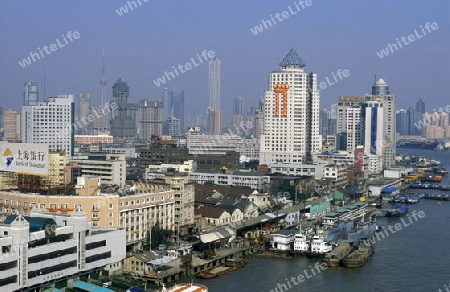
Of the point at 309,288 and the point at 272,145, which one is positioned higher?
the point at 272,145

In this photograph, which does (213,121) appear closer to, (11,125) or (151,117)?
(151,117)

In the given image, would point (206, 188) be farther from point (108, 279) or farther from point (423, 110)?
point (423, 110)

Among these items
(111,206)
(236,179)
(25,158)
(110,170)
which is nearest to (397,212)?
(236,179)

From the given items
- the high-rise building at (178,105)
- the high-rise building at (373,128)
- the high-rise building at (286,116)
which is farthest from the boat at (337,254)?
the high-rise building at (178,105)

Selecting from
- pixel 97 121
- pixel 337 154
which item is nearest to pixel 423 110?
pixel 97 121

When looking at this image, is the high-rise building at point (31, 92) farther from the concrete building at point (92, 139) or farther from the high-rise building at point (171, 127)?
the high-rise building at point (171, 127)

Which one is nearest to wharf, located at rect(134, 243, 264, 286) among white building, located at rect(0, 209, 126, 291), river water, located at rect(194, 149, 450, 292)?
river water, located at rect(194, 149, 450, 292)

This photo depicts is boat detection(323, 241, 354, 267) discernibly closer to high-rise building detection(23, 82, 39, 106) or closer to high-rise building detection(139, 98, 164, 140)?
high-rise building detection(23, 82, 39, 106)
